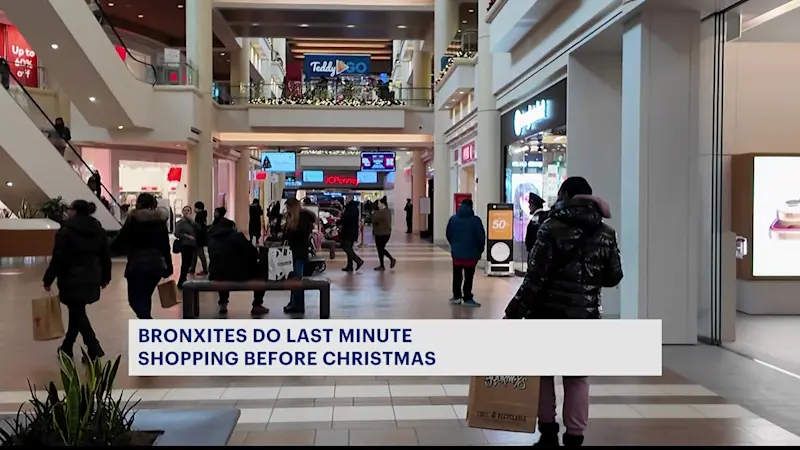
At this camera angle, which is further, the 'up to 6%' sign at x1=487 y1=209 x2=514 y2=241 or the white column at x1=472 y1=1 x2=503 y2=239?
the white column at x1=472 y1=1 x2=503 y2=239

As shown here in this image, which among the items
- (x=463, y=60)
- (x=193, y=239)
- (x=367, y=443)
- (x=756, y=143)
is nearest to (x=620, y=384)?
(x=367, y=443)

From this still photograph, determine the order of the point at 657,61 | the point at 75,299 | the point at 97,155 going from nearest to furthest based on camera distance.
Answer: the point at 75,299, the point at 657,61, the point at 97,155

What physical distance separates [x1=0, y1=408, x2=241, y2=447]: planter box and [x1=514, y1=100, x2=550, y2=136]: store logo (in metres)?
9.07

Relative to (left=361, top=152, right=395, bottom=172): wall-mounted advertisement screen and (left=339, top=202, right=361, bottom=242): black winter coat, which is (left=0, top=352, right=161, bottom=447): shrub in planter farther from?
(left=361, top=152, right=395, bottom=172): wall-mounted advertisement screen

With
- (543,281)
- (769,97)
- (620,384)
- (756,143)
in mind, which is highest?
(769,97)

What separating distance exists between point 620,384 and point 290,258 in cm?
433

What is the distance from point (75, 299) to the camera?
670cm

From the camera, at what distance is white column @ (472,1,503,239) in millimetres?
16578

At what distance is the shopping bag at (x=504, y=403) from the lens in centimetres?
404

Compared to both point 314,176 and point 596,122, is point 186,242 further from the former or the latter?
point 314,176

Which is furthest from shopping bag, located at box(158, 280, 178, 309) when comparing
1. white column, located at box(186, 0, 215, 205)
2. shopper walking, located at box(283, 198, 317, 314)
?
white column, located at box(186, 0, 215, 205)

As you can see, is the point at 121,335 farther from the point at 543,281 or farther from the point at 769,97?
the point at 769,97

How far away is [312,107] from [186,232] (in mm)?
15316

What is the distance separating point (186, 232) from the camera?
12.7 metres
